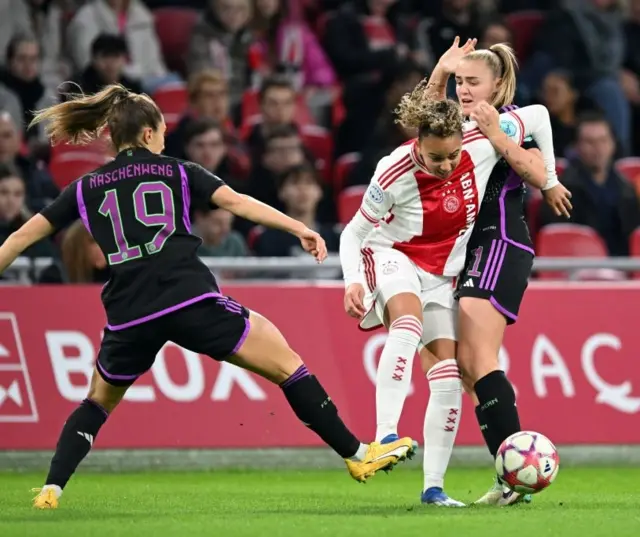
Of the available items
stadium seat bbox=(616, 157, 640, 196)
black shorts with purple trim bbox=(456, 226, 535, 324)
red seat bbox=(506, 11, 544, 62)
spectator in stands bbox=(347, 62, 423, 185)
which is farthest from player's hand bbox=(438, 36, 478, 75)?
red seat bbox=(506, 11, 544, 62)

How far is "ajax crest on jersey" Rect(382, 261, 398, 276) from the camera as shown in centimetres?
686

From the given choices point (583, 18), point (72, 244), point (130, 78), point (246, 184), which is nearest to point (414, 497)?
point (72, 244)

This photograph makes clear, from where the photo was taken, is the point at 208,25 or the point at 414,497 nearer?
the point at 414,497

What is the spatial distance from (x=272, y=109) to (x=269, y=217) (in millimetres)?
6514

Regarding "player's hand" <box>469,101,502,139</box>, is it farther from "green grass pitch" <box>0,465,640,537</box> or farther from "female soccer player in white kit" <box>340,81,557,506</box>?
"green grass pitch" <box>0,465,640,537</box>

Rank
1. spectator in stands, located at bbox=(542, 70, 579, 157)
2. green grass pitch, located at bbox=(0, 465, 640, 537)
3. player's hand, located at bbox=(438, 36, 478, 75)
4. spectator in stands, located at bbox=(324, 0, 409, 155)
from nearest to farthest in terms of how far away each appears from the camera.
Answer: green grass pitch, located at bbox=(0, 465, 640, 537), player's hand, located at bbox=(438, 36, 478, 75), spectator in stands, located at bbox=(324, 0, 409, 155), spectator in stands, located at bbox=(542, 70, 579, 157)

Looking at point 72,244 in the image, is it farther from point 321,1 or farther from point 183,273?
point 321,1

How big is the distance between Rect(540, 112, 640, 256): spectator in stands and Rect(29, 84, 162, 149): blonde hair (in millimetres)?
5985

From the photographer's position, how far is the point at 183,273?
21.4 feet

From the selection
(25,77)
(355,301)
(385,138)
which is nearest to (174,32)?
(25,77)

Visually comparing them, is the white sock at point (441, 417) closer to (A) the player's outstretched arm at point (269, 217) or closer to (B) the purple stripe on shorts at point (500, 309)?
(B) the purple stripe on shorts at point (500, 309)

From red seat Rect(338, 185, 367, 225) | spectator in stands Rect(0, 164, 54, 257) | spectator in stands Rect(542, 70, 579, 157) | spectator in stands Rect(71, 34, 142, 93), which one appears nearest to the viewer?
spectator in stands Rect(0, 164, 54, 257)

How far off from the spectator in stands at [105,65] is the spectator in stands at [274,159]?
→ 1392 mm

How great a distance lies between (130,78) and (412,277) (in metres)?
7.01
